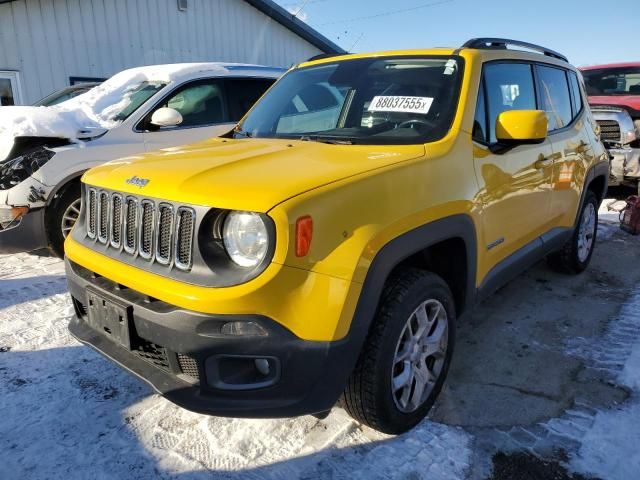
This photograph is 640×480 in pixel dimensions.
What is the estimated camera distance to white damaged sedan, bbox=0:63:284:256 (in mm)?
4203

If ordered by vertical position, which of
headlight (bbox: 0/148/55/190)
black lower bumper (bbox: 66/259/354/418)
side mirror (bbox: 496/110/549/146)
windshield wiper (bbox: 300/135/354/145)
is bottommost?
black lower bumper (bbox: 66/259/354/418)

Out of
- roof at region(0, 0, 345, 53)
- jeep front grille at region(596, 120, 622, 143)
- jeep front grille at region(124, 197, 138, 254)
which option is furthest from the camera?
roof at region(0, 0, 345, 53)

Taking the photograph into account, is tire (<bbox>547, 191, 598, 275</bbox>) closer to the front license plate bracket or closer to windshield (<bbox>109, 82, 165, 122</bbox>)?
the front license plate bracket

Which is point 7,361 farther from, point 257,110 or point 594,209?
point 594,209

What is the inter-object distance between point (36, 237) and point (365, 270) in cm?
347

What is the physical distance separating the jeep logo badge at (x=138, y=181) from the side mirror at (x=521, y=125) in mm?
1843

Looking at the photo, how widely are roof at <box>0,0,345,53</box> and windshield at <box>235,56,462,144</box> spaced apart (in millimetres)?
10106

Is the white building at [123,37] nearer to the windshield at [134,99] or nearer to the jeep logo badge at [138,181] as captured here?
the windshield at [134,99]

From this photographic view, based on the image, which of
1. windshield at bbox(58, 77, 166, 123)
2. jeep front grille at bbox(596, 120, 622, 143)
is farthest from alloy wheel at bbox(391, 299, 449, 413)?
jeep front grille at bbox(596, 120, 622, 143)

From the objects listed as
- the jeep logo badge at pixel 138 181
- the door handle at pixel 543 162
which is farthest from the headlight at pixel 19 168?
the door handle at pixel 543 162

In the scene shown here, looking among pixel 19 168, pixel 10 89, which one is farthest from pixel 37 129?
pixel 10 89

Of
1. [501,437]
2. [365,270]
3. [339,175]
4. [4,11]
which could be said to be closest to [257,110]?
[339,175]

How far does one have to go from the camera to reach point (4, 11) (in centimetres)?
841

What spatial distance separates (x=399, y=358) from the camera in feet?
7.53
